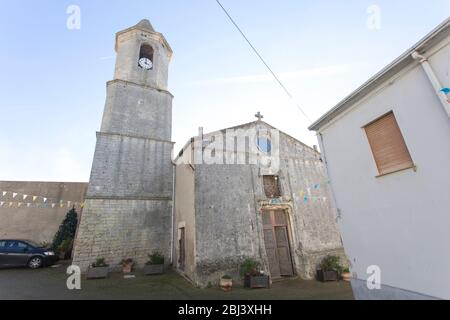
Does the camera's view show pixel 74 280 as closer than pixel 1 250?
Yes

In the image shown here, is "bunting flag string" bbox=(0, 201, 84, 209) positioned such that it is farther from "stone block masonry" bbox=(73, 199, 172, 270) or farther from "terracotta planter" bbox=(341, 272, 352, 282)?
"terracotta planter" bbox=(341, 272, 352, 282)

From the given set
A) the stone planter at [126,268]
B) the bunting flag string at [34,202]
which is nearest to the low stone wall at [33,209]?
the bunting flag string at [34,202]

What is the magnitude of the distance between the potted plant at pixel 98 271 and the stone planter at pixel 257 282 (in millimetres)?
5595

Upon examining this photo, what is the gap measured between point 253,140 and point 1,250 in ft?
41.3

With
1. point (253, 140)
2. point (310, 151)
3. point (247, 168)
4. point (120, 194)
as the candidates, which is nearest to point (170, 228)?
point (120, 194)

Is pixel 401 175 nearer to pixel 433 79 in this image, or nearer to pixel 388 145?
pixel 388 145

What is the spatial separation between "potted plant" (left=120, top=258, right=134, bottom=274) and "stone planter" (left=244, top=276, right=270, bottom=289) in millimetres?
5217

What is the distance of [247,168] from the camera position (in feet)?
30.0

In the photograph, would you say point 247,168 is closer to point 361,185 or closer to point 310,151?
point 310,151

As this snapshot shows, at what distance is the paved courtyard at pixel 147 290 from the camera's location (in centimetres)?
564

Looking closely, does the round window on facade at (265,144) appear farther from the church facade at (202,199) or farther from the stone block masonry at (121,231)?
the stone block masonry at (121,231)

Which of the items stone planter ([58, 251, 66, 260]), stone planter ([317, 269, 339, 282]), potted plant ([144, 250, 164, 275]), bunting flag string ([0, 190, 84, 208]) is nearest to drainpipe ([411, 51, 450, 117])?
stone planter ([317, 269, 339, 282])

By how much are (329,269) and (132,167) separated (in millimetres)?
9987

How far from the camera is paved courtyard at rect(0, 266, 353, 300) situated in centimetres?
564
